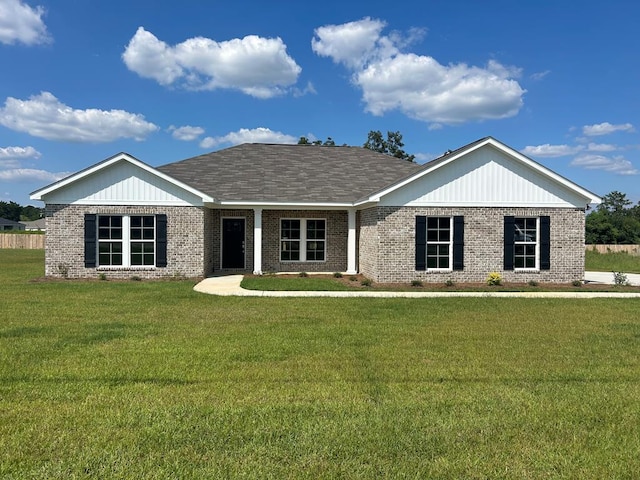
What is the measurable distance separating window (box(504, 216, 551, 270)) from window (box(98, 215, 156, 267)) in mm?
11968

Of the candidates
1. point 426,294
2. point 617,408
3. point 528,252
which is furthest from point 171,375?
point 528,252

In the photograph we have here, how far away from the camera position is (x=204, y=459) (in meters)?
3.93

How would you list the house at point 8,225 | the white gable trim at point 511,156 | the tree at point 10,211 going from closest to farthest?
1. the white gable trim at point 511,156
2. the house at point 8,225
3. the tree at point 10,211

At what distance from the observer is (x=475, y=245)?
16.6 m

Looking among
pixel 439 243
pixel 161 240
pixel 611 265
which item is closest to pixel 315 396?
pixel 439 243

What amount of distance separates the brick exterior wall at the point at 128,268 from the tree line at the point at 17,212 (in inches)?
4109

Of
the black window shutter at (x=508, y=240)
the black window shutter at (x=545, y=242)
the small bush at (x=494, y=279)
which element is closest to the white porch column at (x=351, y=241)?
the small bush at (x=494, y=279)

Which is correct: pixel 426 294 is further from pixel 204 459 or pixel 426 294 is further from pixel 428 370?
pixel 204 459

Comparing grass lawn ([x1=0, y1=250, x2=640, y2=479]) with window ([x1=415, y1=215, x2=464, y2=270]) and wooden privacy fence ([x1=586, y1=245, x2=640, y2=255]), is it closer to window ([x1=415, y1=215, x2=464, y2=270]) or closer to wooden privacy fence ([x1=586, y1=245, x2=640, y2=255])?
window ([x1=415, y1=215, x2=464, y2=270])

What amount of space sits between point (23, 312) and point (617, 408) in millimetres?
10461

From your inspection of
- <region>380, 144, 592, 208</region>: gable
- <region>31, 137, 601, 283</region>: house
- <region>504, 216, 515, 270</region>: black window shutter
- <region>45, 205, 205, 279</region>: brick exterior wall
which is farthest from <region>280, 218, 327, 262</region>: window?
<region>504, 216, 515, 270</region>: black window shutter

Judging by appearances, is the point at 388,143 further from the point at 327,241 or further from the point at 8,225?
the point at 8,225

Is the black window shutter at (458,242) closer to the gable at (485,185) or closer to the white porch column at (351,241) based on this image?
the gable at (485,185)

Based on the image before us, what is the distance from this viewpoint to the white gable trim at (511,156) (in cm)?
1588
